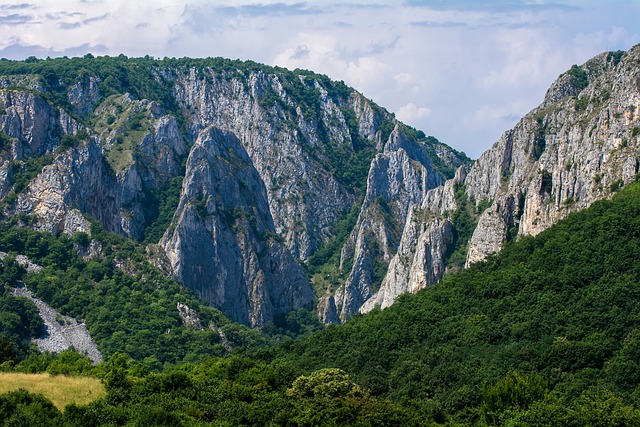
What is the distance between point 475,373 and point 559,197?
54.1 m

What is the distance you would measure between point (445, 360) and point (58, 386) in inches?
1977

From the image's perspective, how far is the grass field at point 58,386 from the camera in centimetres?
9219

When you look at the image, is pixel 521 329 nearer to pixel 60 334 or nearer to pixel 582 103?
pixel 582 103

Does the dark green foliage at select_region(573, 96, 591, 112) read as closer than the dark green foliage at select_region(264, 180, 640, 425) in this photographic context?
No

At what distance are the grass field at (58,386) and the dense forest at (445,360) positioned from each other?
5.36 feet

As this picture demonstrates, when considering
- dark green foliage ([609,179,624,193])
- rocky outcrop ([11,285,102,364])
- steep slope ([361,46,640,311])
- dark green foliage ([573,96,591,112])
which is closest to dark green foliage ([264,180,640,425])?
dark green foliage ([609,179,624,193])

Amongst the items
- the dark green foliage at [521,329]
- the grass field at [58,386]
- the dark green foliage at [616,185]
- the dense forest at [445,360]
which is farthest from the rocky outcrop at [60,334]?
the grass field at [58,386]

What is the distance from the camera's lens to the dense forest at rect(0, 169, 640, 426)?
9569 cm

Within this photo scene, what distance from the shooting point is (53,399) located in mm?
91438

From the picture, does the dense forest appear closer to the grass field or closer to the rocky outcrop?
the grass field

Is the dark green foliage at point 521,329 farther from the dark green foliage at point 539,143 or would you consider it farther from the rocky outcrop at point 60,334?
the rocky outcrop at point 60,334

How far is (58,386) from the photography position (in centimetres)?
9550

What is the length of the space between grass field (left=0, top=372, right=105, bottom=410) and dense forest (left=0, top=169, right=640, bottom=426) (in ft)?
5.36

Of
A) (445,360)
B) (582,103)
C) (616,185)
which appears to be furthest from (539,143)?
(445,360)
